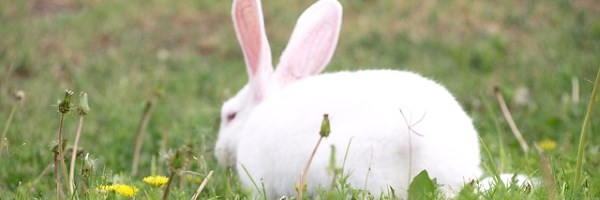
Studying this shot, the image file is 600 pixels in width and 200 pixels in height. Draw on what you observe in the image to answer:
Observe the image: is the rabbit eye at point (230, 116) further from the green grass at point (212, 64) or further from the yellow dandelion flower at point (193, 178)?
the yellow dandelion flower at point (193, 178)

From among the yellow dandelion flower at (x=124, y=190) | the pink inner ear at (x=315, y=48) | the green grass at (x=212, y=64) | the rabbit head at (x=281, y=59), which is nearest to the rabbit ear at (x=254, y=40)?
the rabbit head at (x=281, y=59)

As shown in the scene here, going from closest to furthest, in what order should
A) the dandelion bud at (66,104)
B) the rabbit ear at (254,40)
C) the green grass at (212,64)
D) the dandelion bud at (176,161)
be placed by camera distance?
1. the dandelion bud at (176,161)
2. the dandelion bud at (66,104)
3. the rabbit ear at (254,40)
4. the green grass at (212,64)

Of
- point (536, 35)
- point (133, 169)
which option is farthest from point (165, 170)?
point (536, 35)

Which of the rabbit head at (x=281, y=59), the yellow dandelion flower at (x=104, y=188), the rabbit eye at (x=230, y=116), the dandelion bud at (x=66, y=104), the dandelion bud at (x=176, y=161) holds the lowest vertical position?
the yellow dandelion flower at (x=104, y=188)

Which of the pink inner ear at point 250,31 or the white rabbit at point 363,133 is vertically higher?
the pink inner ear at point 250,31

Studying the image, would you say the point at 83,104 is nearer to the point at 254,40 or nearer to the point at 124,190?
the point at 124,190

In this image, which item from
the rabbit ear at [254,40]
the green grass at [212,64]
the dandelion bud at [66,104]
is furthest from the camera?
the green grass at [212,64]

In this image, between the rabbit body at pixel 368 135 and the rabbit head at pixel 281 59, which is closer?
the rabbit body at pixel 368 135

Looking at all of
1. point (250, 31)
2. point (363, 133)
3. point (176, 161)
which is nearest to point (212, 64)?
point (250, 31)
